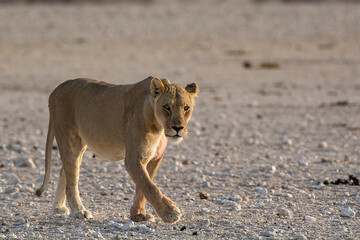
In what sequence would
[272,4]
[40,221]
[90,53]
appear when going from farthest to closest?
[272,4]
[90,53]
[40,221]

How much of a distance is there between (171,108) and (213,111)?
8463 mm

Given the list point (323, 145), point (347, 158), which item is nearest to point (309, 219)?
point (347, 158)

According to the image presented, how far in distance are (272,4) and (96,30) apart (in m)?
11.0

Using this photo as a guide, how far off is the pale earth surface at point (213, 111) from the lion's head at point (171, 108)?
0.86 m

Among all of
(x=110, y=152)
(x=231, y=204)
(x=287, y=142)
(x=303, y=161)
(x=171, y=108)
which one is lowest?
(x=287, y=142)

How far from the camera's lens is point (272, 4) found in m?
35.5

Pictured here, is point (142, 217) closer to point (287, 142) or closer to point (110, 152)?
point (110, 152)

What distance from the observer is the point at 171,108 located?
657 cm

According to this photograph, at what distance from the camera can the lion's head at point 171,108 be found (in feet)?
21.3

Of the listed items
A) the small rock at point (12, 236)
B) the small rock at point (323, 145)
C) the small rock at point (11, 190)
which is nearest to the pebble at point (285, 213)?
the small rock at point (12, 236)

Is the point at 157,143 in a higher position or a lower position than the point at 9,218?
higher

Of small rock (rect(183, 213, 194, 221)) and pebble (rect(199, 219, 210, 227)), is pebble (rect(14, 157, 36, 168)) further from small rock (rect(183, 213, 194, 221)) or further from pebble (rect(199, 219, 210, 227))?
pebble (rect(199, 219, 210, 227))

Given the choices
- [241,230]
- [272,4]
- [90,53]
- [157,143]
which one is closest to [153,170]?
[157,143]

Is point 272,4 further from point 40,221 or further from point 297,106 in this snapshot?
point 40,221
